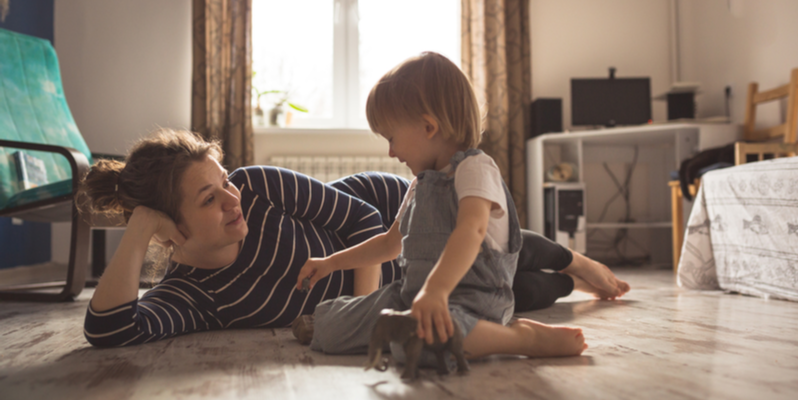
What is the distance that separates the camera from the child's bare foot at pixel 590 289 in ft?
5.40

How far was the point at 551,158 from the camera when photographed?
149 inches

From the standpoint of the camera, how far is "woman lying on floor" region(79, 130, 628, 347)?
1.02 meters

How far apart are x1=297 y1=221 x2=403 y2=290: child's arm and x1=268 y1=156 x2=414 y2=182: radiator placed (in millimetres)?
2515

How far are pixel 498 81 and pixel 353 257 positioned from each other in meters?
2.79

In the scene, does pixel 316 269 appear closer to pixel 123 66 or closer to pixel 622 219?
pixel 123 66

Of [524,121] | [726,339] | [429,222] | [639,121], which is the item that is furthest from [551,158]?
[429,222]

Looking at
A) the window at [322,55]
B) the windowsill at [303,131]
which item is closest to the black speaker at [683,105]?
the window at [322,55]

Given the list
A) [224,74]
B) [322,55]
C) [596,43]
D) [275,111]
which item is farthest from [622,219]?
[224,74]

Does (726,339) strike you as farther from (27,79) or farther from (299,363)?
(27,79)

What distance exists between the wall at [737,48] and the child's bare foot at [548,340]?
271cm

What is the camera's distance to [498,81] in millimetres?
3598

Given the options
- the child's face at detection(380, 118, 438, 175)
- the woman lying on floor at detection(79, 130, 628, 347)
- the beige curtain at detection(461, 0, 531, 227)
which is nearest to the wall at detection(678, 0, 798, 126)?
the beige curtain at detection(461, 0, 531, 227)

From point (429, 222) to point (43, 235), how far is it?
3140 mm

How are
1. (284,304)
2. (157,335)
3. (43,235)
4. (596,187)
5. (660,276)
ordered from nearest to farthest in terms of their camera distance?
Answer: (157,335)
(284,304)
(660,276)
(43,235)
(596,187)
